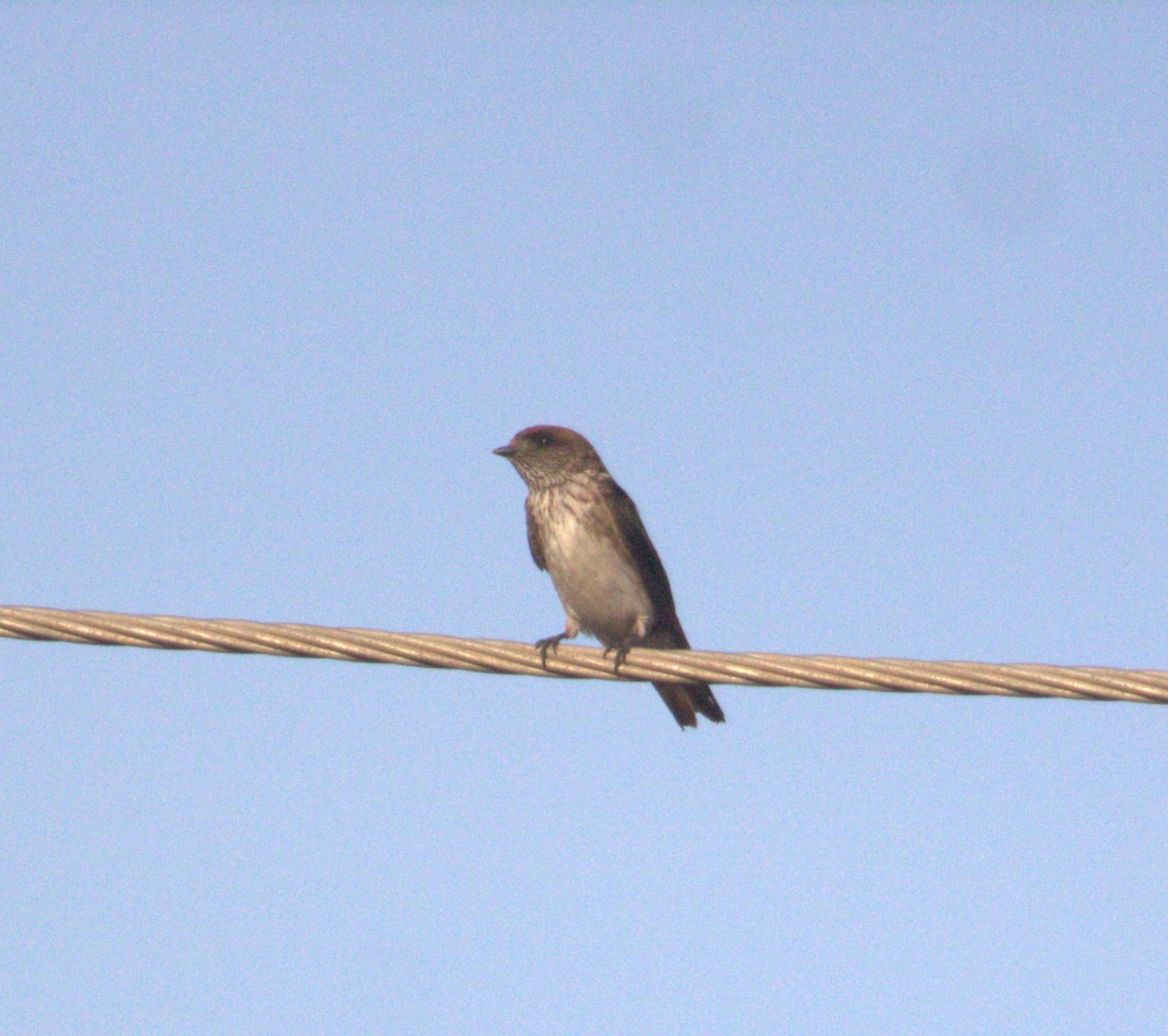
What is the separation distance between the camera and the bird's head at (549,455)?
31.5 feet

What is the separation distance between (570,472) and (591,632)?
913 mm

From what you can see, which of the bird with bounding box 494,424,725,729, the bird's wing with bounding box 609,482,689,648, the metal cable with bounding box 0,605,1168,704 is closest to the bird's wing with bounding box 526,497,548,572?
the bird with bounding box 494,424,725,729

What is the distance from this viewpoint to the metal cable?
5047mm

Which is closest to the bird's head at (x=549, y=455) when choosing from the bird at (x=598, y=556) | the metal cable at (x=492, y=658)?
the bird at (x=598, y=556)

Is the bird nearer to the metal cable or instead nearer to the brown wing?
the brown wing

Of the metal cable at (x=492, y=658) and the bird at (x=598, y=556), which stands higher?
the bird at (x=598, y=556)

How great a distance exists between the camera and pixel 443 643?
5.38 metres

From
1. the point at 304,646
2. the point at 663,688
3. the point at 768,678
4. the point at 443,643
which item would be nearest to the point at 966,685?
the point at 768,678

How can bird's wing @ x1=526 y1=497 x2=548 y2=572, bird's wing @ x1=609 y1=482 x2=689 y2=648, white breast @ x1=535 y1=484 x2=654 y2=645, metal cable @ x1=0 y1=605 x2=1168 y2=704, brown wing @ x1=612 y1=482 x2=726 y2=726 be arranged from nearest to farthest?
metal cable @ x1=0 y1=605 x2=1168 y2=704 < brown wing @ x1=612 y1=482 x2=726 y2=726 < white breast @ x1=535 y1=484 x2=654 y2=645 < bird's wing @ x1=609 y1=482 x2=689 y2=648 < bird's wing @ x1=526 y1=497 x2=548 y2=572

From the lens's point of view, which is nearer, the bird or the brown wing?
the brown wing

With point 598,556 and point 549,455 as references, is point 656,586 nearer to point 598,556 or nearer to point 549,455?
point 598,556

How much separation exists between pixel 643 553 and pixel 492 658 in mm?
3913

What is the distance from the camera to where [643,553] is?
30.6ft

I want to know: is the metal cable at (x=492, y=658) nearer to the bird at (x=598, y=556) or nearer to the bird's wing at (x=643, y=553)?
the bird at (x=598, y=556)
